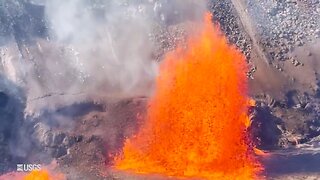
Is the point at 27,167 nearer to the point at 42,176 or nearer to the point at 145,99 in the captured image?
the point at 42,176

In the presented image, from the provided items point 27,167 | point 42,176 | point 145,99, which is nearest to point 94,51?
point 145,99

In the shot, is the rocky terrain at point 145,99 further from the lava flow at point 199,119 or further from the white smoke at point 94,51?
the lava flow at point 199,119

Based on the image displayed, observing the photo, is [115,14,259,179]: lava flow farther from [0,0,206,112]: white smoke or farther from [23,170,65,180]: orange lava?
[23,170,65,180]: orange lava

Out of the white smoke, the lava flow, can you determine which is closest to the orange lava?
the lava flow

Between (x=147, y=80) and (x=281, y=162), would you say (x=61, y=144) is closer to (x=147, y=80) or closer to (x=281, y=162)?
(x=147, y=80)

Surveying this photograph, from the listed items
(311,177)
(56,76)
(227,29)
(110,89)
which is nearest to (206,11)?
(227,29)
